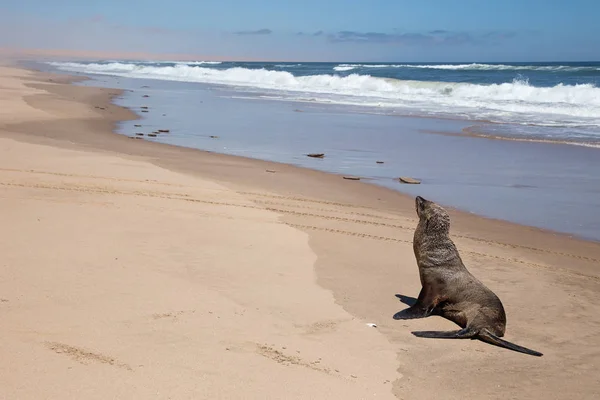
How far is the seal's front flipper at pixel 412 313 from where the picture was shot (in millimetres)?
5836

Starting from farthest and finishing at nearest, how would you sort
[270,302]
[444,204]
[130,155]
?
1. [130,155]
2. [444,204]
3. [270,302]

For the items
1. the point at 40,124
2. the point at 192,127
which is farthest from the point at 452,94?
the point at 40,124

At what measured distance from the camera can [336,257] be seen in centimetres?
740

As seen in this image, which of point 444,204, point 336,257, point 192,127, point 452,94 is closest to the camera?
point 336,257

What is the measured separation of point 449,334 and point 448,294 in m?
0.69

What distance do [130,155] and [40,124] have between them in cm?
575

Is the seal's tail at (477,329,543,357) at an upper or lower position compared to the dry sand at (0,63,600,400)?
lower

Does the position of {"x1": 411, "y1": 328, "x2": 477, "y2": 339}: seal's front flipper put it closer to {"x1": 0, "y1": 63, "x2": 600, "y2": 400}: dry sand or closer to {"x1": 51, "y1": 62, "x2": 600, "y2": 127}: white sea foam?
{"x1": 0, "y1": 63, "x2": 600, "y2": 400}: dry sand

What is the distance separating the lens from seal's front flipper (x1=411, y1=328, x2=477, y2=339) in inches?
216

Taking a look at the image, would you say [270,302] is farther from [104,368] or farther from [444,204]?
[444,204]

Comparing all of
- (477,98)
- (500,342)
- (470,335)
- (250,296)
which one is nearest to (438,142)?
(470,335)

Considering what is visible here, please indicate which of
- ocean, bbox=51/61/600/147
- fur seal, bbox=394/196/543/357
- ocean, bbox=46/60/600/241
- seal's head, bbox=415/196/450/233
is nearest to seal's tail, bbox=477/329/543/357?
fur seal, bbox=394/196/543/357

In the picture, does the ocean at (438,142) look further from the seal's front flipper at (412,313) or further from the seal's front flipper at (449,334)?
the seal's front flipper at (449,334)

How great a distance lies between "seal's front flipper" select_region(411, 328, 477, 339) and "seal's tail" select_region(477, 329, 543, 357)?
7 centimetres
